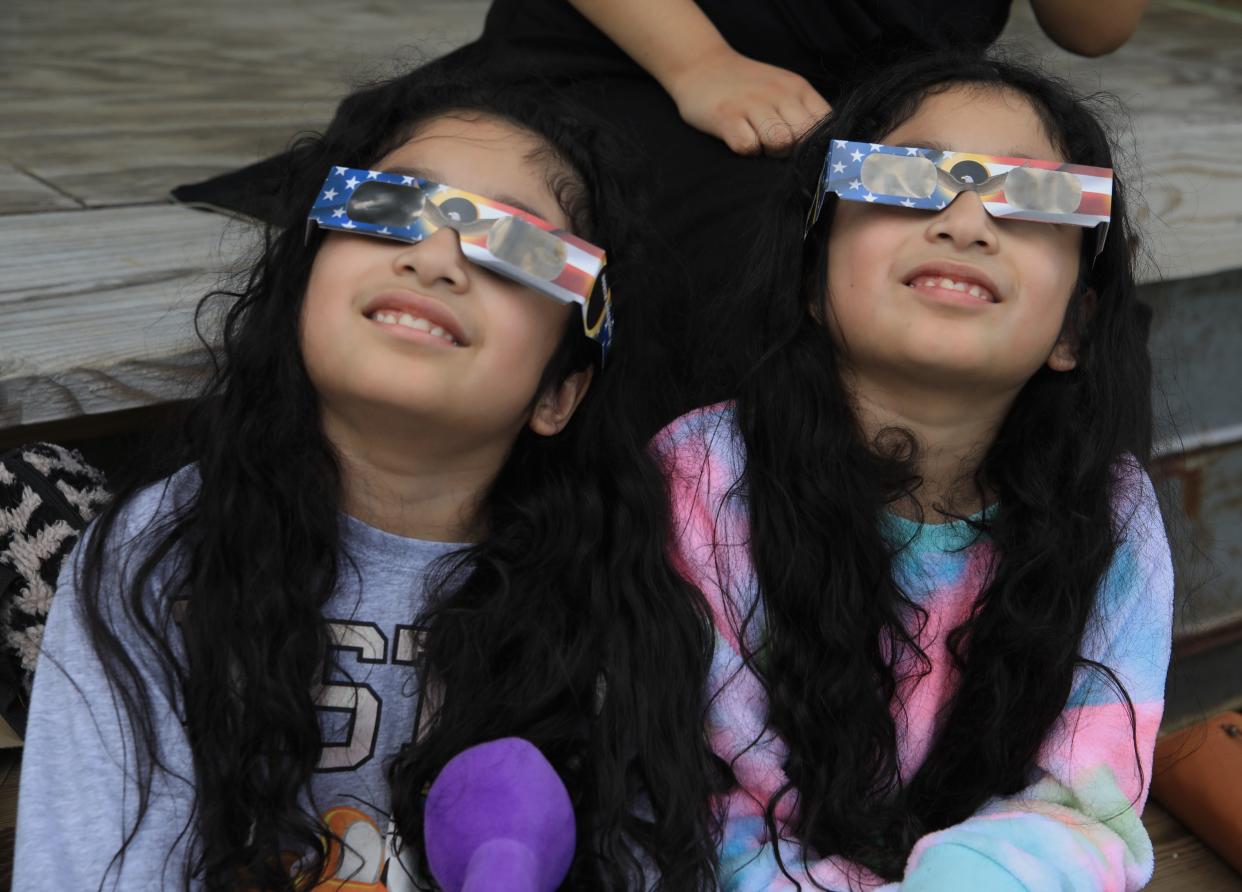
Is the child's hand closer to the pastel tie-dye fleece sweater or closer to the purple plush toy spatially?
the pastel tie-dye fleece sweater

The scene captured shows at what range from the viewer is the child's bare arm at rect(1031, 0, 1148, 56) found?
2303 millimetres

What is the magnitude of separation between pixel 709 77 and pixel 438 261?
656 millimetres

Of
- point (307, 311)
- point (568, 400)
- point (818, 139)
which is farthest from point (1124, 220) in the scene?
point (307, 311)

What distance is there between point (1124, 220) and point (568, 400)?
73 cm

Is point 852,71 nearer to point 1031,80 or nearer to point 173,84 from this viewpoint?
point 1031,80

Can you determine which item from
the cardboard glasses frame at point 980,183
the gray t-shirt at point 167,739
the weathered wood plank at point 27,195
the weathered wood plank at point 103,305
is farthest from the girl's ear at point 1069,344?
the weathered wood plank at point 27,195

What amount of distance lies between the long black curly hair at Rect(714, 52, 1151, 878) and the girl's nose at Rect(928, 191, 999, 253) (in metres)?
0.17

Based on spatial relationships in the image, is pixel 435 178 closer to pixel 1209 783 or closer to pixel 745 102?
pixel 745 102

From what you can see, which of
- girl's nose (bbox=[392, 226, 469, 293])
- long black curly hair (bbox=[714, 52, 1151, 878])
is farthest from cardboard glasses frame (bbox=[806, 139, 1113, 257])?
girl's nose (bbox=[392, 226, 469, 293])

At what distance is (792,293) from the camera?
1.84 meters

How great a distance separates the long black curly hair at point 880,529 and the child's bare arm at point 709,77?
0.35ft

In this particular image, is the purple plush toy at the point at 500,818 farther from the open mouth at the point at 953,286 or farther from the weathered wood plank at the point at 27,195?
the weathered wood plank at the point at 27,195

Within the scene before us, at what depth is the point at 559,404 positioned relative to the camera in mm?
1769

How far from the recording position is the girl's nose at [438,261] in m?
1.55
